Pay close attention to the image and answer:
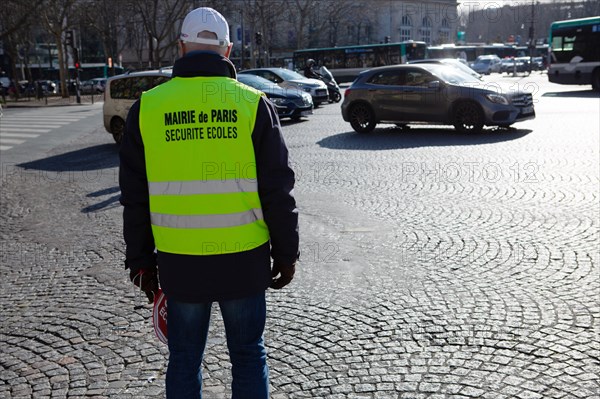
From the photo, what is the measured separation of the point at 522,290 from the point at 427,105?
10.8 meters

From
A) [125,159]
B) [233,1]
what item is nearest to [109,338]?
[125,159]

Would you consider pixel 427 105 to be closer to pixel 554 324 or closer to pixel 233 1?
pixel 554 324

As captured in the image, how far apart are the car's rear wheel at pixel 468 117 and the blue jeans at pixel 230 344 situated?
493 inches

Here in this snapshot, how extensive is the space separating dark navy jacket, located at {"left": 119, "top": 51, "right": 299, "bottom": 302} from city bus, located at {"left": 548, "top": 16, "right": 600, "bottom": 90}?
27.3m

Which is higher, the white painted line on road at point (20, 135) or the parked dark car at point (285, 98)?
the parked dark car at point (285, 98)

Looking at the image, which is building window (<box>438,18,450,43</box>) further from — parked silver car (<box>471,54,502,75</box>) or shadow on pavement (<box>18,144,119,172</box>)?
shadow on pavement (<box>18,144,119,172</box>)

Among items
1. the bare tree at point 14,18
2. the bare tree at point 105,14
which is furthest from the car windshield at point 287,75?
the bare tree at point 105,14

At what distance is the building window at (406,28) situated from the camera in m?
65.2

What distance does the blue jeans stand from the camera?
2609 millimetres

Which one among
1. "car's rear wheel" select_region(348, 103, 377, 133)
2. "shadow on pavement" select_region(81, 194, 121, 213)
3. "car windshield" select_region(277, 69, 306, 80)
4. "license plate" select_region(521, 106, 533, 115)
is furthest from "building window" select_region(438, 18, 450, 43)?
"shadow on pavement" select_region(81, 194, 121, 213)

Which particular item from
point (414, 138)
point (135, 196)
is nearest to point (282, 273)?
point (135, 196)

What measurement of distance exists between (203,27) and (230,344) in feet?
4.09

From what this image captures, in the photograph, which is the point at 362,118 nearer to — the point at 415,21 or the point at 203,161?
the point at 203,161

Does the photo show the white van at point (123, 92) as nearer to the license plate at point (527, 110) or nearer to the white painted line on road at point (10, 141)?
the white painted line on road at point (10, 141)
